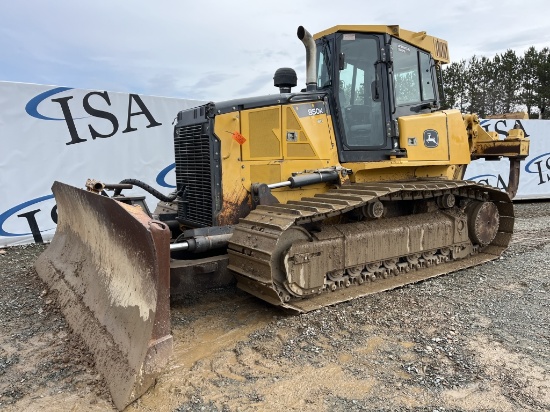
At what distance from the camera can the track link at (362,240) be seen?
4465 millimetres

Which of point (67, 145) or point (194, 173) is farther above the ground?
point (67, 145)

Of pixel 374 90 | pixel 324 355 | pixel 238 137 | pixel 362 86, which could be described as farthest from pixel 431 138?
pixel 324 355

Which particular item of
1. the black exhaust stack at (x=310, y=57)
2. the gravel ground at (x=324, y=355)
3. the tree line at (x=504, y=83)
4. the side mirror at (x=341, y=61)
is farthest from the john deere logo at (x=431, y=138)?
the tree line at (x=504, y=83)

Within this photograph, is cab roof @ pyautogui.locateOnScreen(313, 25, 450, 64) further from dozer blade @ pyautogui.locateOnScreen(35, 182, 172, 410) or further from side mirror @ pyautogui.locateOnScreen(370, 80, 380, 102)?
dozer blade @ pyautogui.locateOnScreen(35, 182, 172, 410)

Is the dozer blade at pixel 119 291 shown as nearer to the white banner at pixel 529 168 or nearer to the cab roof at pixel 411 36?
the cab roof at pixel 411 36

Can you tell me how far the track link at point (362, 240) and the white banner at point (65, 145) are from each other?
17.5 ft

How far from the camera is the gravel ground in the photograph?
3.06 m

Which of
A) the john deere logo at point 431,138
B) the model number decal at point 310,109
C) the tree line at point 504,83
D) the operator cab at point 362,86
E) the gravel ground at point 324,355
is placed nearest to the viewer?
the gravel ground at point 324,355

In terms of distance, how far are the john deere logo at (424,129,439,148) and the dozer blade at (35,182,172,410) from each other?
3.94 m

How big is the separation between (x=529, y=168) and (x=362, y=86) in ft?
37.1

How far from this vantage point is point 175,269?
171 inches

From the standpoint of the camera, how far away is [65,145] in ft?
28.9

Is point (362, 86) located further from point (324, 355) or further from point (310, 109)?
point (324, 355)

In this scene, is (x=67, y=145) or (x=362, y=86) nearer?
(x=362, y=86)
